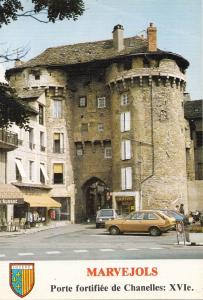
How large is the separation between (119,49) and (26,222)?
1681cm

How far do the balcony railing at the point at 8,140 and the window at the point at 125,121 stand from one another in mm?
11283

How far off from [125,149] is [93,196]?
1112 centimetres

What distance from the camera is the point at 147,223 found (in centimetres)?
2466

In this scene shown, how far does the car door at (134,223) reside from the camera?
24.8m

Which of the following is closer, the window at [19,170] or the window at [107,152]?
the window at [19,170]

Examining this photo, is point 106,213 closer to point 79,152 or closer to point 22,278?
point 79,152

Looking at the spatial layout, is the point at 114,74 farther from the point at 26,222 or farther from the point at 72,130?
the point at 26,222

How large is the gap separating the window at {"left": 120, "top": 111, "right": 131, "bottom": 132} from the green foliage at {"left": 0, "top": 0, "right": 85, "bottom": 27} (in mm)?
Answer: 29131

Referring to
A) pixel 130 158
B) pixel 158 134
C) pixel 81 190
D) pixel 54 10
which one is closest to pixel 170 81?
pixel 158 134

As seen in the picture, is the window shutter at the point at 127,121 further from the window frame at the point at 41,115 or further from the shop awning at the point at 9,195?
the shop awning at the point at 9,195

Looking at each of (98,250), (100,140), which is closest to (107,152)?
(100,140)

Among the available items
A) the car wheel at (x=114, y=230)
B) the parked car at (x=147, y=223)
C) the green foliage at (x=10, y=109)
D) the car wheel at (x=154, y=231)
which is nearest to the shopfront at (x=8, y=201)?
the car wheel at (x=114, y=230)

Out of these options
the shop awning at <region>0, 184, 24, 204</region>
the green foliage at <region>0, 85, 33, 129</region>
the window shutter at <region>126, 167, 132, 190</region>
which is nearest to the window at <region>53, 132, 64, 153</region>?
the window shutter at <region>126, 167, 132, 190</region>

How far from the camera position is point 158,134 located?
39.1 m
